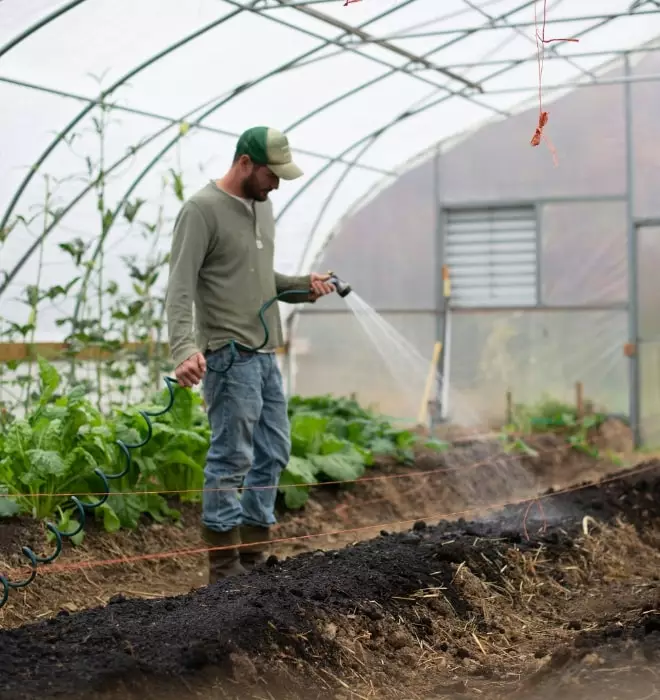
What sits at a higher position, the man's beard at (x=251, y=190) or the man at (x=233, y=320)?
the man's beard at (x=251, y=190)

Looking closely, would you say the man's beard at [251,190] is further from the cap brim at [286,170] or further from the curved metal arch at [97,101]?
the curved metal arch at [97,101]

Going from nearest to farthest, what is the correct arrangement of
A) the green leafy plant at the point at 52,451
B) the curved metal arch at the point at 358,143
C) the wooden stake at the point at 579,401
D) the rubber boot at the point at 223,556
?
the rubber boot at the point at 223,556 → the green leafy plant at the point at 52,451 → the curved metal arch at the point at 358,143 → the wooden stake at the point at 579,401

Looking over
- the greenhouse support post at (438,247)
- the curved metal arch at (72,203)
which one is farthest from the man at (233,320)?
the greenhouse support post at (438,247)

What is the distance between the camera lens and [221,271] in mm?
4027

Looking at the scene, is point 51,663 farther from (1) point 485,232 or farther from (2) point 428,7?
(1) point 485,232

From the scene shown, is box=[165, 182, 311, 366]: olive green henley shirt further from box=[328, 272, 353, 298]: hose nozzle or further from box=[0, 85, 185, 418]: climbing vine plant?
box=[0, 85, 185, 418]: climbing vine plant

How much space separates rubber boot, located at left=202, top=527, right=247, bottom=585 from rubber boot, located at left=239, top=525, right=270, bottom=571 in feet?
0.47

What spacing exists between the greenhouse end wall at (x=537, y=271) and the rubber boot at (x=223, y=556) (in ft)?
17.9

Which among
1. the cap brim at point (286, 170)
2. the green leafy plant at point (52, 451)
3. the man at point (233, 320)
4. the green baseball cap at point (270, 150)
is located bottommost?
the green leafy plant at point (52, 451)

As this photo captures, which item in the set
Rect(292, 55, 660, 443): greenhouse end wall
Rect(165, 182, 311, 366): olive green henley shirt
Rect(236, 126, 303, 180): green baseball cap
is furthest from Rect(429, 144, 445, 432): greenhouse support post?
Rect(236, 126, 303, 180): green baseball cap

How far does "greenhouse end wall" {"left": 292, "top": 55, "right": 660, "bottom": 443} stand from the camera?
9.04 metres

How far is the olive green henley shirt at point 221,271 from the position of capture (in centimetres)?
386

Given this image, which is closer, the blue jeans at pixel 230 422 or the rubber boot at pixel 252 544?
the blue jeans at pixel 230 422

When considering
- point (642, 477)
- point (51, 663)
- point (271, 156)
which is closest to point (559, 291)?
point (642, 477)
